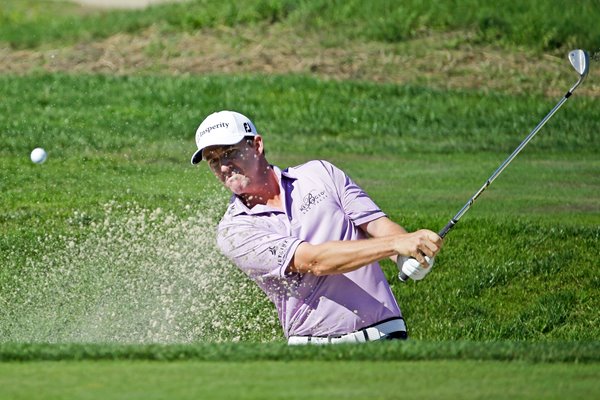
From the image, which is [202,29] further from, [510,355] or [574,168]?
[510,355]

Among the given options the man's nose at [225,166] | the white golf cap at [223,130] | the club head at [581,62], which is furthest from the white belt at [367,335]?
the club head at [581,62]

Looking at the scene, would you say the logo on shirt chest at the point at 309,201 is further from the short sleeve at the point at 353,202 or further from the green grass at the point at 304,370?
the green grass at the point at 304,370

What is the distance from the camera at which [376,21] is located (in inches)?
780

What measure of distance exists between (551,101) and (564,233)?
20.9 feet

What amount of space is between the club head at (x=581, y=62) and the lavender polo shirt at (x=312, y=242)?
1.44 meters

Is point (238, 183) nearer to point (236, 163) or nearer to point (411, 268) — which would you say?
point (236, 163)

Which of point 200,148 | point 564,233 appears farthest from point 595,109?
point 200,148

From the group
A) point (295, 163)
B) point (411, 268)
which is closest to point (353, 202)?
point (411, 268)

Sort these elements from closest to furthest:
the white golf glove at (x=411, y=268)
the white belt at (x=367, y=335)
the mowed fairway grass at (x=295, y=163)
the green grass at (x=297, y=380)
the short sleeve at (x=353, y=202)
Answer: the green grass at (x=297, y=380), the mowed fairway grass at (x=295, y=163), the white golf glove at (x=411, y=268), the white belt at (x=367, y=335), the short sleeve at (x=353, y=202)

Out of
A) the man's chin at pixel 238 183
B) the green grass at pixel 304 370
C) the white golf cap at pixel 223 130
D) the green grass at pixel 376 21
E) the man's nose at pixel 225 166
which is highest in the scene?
the green grass at pixel 376 21

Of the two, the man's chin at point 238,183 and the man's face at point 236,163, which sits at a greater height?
the man's face at point 236,163

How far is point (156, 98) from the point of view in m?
16.1

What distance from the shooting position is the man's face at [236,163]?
6359 millimetres

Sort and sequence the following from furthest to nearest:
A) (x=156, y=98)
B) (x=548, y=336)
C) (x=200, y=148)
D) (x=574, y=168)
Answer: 1. (x=156, y=98)
2. (x=574, y=168)
3. (x=548, y=336)
4. (x=200, y=148)
